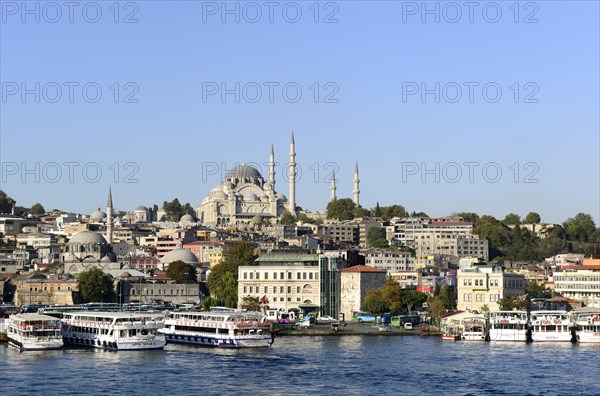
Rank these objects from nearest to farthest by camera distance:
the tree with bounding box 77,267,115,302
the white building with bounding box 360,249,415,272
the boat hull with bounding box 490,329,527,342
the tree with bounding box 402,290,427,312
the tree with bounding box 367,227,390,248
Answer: the boat hull with bounding box 490,329,527,342 → the tree with bounding box 402,290,427,312 → the tree with bounding box 77,267,115,302 → the white building with bounding box 360,249,415,272 → the tree with bounding box 367,227,390,248

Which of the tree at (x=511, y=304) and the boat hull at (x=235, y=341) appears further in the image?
the tree at (x=511, y=304)

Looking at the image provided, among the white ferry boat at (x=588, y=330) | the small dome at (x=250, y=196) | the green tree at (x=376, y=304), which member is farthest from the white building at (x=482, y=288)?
the small dome at (x=250, y=196)

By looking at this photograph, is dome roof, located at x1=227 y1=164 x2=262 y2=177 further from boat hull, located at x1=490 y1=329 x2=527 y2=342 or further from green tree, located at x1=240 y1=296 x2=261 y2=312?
boat hull, located at x1=490 y1=329 x2=527 y2=342

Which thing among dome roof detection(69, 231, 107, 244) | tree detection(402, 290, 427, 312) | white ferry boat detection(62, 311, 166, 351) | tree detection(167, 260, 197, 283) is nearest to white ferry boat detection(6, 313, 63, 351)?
white ferry boat detection(62, 311, 166, 351)

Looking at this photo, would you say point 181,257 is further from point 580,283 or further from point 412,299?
point 412,299

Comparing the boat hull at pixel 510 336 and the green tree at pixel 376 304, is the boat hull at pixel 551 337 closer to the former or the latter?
the boat hull at pixel 510 336

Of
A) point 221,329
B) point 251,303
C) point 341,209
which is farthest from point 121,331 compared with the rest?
point 341,209
